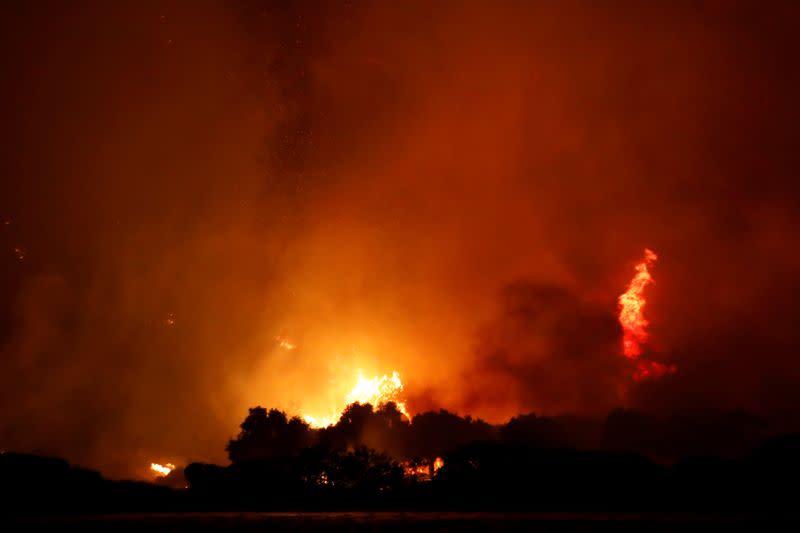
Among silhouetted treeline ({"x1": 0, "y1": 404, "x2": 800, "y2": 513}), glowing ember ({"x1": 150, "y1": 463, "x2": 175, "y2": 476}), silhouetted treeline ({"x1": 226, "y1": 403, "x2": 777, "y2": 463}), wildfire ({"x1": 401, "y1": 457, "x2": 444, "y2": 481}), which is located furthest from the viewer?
glowing ember ({"x1": 150, "y1": 463, "x2": 175, "y2": 476})

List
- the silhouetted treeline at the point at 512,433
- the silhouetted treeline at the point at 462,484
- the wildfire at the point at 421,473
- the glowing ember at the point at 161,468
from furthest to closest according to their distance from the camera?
1. the glowing ember at the point at 161,468
2. the silhouetted treeline at the point at 512,433
3. the wildfire at the point at 421,473
4. the silhouetted treeline at the point at 462,484

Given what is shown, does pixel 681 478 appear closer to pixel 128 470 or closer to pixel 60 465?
pixel 60 465

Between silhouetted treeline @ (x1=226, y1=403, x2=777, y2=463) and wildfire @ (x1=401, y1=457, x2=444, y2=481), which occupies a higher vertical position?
silhouetted treeline @ (x1=226, y1=403, x2=777, y2=463)

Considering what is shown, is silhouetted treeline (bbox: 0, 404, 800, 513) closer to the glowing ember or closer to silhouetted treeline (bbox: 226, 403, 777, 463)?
silhouetted treeline (bbox: 226, 403, 777, 463)

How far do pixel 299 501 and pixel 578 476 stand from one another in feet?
46.0

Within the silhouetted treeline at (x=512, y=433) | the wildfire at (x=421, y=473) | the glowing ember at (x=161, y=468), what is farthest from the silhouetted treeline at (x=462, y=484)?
the glowing ember at (x=161, y=468)

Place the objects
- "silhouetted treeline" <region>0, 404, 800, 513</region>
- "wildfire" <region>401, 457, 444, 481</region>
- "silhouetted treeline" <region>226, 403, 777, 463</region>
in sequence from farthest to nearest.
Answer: "silhouetted treeline" <region>226, 403, 777, 463</region> → "wildfire" <region>401, 457, 444, 481</region> → "silhouetted treeline" <region>0, 404, 800, 513</region>

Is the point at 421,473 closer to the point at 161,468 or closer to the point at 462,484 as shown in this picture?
the point at 462,484

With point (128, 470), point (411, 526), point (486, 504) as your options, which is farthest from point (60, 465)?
point (128, 470)

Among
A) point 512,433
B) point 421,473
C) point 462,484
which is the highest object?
point 512,433

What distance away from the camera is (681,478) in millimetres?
27094

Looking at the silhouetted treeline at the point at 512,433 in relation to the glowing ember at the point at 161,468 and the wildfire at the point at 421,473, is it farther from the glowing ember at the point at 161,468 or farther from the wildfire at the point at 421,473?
the glowing ember at the point at 161,468

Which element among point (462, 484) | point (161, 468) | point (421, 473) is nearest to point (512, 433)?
point (421, 473)

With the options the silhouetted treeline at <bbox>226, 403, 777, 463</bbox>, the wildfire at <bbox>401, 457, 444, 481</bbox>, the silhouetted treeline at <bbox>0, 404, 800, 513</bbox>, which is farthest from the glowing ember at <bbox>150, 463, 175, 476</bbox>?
the wildfire at <bbox>401, 457, 444, 481</bbox>
